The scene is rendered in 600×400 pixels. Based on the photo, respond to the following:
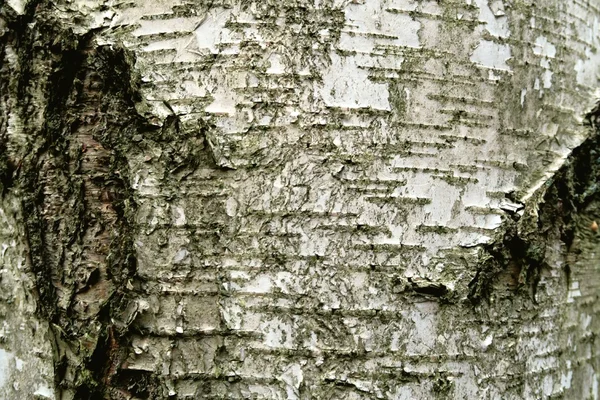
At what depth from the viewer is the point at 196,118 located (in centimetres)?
82

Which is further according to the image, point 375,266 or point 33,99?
point 33,99

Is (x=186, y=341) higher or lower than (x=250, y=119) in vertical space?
lower

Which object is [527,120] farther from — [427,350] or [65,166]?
→ [65,166]

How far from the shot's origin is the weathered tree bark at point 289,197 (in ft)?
2.65

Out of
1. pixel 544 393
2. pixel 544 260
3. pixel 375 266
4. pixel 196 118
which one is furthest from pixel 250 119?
pixel 544 393

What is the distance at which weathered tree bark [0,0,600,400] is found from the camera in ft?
2.65

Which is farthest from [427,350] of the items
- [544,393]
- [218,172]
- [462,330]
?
[218,172]

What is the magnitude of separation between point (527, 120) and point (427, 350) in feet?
1.20

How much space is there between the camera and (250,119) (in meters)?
0.81

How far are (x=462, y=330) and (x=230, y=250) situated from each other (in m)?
0.33

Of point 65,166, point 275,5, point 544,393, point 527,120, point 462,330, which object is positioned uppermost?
point 275,5

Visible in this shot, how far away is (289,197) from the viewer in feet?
2.65

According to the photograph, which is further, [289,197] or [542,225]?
[542,225]

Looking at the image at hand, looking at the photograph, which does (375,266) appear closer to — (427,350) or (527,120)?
(427,350)
